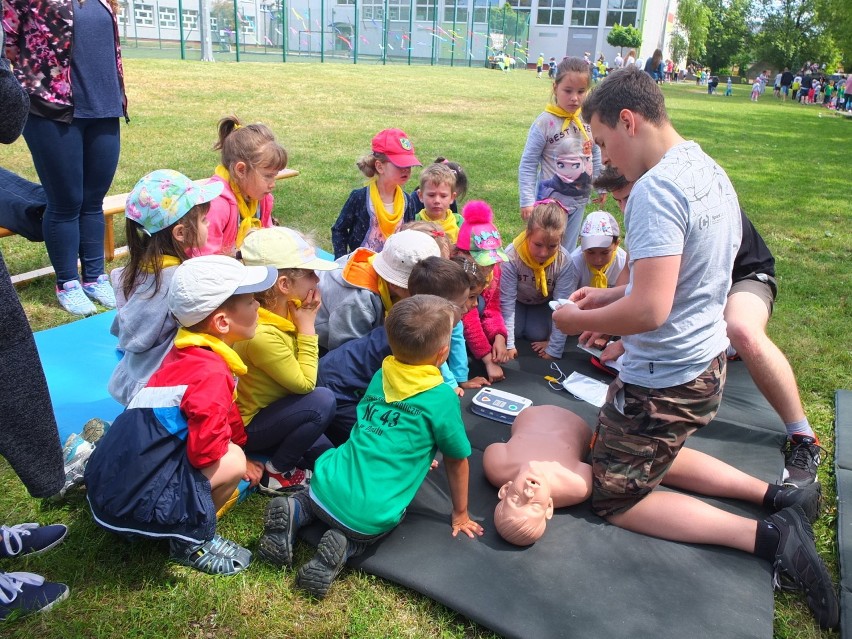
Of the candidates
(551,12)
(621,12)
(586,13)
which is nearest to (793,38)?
(621,12)

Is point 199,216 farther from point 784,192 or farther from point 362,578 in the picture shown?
point 784,192

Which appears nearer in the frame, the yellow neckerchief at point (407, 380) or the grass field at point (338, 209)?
the grass field at point (338, 209)

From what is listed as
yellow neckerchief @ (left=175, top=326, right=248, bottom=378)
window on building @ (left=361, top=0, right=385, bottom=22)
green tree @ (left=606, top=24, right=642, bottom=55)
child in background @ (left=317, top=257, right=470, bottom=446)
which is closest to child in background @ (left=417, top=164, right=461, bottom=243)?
child in background @ (left=317, top=257, right=470, bottom=446)

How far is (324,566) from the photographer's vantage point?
7.63 ft

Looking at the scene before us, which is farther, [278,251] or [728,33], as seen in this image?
[728,33]

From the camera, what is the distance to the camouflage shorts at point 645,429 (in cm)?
246

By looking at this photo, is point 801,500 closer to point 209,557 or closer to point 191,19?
point 209,557

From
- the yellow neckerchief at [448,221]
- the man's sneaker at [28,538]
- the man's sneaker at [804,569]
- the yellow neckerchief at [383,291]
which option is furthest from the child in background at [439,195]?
the man's sneaker at [28,538]

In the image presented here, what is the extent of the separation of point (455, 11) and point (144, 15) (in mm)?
21935

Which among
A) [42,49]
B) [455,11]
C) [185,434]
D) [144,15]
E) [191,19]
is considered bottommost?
[185,434]

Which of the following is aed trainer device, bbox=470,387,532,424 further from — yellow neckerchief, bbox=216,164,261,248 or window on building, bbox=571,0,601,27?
window on building, bbox=571,0,601,27

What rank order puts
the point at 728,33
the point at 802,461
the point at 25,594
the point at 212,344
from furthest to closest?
the point at 728,33
the point at 802,461
the point at 212,344
the point at 25,594

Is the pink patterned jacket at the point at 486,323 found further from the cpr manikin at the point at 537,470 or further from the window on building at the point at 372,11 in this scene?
the window on building at the point at 372,11

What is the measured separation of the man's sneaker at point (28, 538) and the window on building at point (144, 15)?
110 ft
